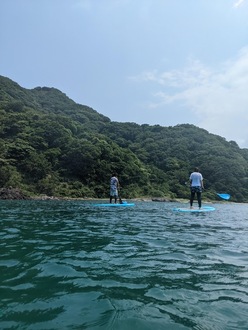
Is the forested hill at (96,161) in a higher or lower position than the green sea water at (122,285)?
higher

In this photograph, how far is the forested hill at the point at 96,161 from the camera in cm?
6169

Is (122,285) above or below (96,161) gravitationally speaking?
below

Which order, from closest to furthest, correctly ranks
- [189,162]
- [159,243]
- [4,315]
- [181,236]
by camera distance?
[4,315] → [159,243] → [181,236] → [189,162]

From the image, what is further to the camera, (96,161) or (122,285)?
(96,161)

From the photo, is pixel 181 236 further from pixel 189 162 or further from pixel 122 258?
pixel 189 162

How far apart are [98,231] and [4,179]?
4916 centimetres

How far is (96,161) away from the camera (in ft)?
230

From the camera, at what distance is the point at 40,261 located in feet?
19.2

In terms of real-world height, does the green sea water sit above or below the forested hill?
below

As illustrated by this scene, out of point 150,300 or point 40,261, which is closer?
point 150,300

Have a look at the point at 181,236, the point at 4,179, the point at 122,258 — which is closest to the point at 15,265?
the point at 122,258

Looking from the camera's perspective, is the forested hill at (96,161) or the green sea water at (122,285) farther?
the forested hill at (96,161)

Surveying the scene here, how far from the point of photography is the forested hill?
202ft

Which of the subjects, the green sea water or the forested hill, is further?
the forested hill
